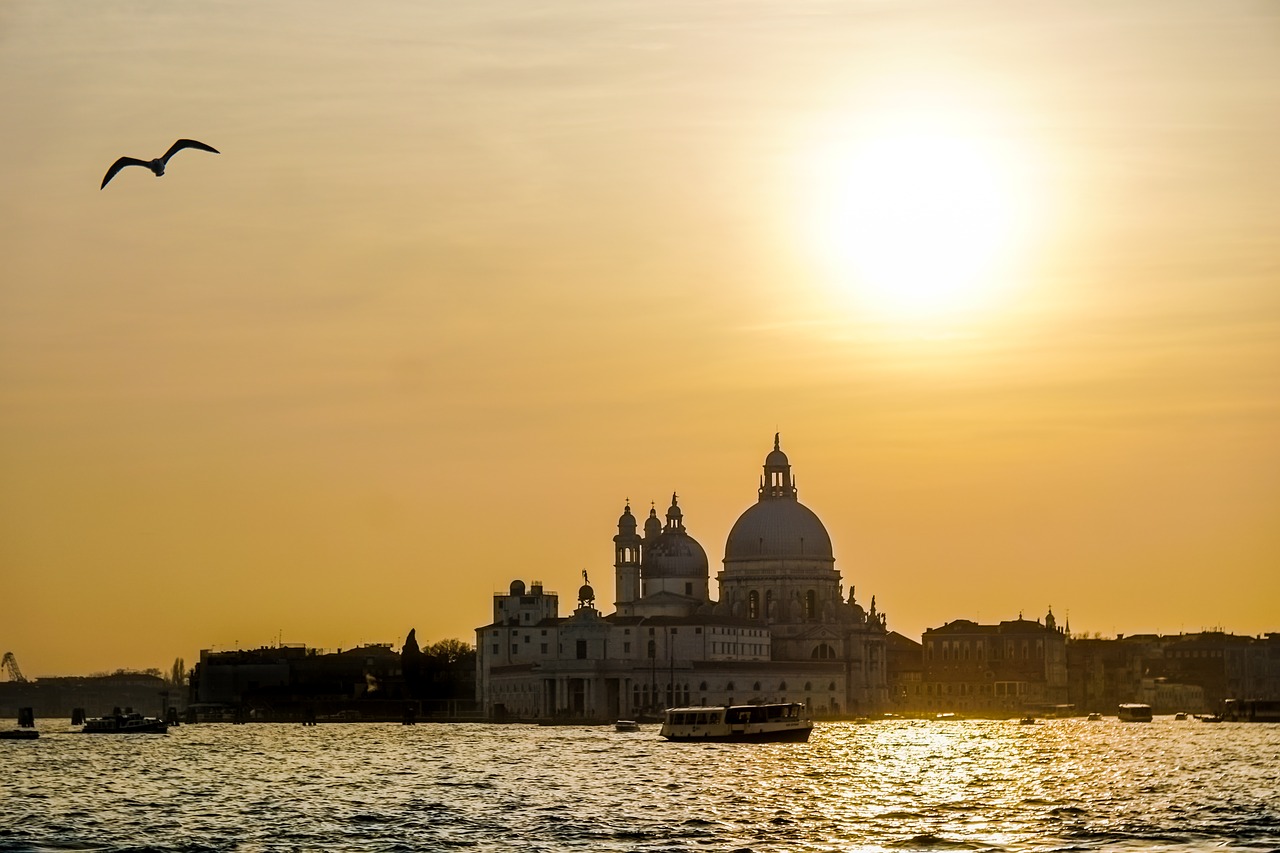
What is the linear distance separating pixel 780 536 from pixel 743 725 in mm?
68565

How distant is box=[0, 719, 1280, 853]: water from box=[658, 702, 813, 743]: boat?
7.64ft

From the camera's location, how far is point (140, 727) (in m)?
165

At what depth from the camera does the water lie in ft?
210

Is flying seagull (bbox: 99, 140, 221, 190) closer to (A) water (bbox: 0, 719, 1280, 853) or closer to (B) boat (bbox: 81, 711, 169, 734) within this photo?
(A) water (bbox: 0, 719, 1280, 853)

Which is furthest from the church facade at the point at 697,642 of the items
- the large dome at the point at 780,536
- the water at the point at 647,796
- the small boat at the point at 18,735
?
the water at the point at 647,796

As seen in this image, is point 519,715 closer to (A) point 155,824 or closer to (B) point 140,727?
(B) point 140,727

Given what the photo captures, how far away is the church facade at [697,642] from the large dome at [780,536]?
79mm

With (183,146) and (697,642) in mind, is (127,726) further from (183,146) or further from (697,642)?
(183,146)

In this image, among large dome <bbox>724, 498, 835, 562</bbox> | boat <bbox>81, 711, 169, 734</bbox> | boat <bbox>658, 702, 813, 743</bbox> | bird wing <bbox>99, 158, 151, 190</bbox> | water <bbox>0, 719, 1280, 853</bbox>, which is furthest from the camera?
large dome <bbox>724, 498, 835, 562</bbox>

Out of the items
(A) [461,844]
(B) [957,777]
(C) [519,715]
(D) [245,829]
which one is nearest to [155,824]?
(D) [245,829]

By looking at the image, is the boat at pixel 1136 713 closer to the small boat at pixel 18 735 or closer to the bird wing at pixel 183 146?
the small boat at pixel 18 735

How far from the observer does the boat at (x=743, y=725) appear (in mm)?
128750

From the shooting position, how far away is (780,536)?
197125 millimetres

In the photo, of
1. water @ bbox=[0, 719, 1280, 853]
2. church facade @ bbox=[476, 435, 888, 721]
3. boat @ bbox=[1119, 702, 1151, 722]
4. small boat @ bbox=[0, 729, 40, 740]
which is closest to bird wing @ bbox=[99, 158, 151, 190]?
water @ bbox=[0, 719, 1280, 853]
